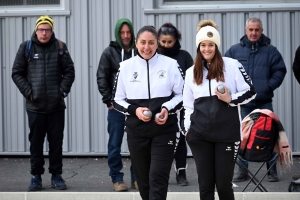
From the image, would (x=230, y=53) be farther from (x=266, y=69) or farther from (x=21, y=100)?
(x=21, y=100)

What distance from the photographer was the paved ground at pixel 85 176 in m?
9.41

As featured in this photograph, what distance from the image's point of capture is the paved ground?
9406 millimetres

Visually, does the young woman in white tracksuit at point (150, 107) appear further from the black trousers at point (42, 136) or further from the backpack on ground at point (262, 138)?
the black trousers at point (42, 136)

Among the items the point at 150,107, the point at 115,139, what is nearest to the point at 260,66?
the point at 115,139

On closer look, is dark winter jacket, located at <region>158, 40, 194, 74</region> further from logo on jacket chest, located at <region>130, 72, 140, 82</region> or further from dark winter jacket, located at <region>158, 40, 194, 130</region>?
logo on jacket chest, located at <region>130, 72, 140, 82</region>

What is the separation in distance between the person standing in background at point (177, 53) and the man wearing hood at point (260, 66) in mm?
832

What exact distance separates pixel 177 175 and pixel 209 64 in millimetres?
3058

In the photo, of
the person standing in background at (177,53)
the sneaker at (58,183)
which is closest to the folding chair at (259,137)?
the person standing in background at (177,53)

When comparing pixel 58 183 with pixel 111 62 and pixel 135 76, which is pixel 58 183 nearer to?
pixel 111 62

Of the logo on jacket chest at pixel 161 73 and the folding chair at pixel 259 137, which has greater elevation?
the logo on jacket chest at pixel 161 73

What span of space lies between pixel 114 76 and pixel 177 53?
35.0 inches

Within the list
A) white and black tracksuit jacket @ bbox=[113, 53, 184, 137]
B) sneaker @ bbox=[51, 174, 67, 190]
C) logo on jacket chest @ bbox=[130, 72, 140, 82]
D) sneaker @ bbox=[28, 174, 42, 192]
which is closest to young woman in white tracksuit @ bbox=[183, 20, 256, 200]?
white and black tracksuit jacket @ bbox=[113, 53, 184, 137]

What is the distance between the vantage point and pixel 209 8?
1132 cm

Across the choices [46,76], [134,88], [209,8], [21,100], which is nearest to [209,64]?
[134,88]
